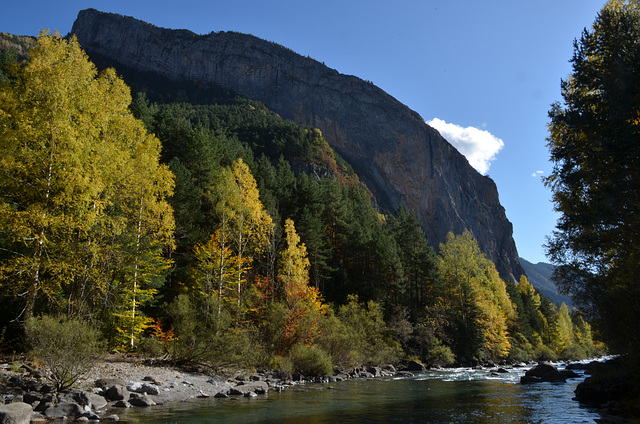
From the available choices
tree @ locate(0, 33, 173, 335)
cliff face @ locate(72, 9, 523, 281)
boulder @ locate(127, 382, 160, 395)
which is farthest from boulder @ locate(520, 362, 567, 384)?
cliff face @ locate(72, 9, 523, 281)

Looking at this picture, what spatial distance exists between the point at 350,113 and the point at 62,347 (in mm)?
154489

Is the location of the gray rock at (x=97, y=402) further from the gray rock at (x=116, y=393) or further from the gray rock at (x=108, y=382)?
the gray rock at (x=108, y=382)

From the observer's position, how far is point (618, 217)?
488 inches

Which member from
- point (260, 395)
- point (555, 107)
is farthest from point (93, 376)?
point (555, 107)

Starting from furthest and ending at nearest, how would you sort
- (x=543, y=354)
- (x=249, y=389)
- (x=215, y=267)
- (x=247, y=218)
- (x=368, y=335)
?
(x=543, y=354)
(x=368, y=335)
(x=247, y=218)
(x=215, y=267)
(x=249, y=389)

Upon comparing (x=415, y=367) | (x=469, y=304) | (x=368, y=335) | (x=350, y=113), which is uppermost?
(x=350, y=113)

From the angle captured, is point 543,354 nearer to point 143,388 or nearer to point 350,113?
point 143,388

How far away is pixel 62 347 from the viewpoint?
1130 cm

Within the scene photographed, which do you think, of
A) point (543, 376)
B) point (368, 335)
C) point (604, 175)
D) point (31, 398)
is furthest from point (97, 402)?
point (368, 335)

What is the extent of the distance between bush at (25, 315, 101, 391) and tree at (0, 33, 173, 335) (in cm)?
135

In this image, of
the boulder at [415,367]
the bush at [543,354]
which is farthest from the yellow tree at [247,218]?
the bush at [543,354]

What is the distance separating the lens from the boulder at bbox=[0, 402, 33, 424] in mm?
8359

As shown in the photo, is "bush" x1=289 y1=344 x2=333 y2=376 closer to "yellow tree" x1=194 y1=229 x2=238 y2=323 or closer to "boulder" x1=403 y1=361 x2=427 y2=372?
"yellow tree" x1=194 y1=229 x2=238 y2=323

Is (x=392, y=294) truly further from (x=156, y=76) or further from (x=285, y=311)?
(x=156, y=76)
